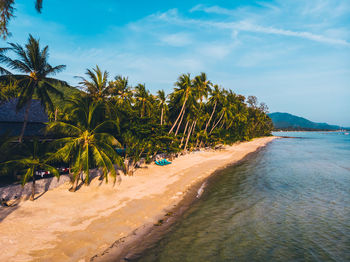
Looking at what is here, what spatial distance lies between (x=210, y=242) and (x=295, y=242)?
16.3ft

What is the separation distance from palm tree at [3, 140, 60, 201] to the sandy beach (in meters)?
2.19

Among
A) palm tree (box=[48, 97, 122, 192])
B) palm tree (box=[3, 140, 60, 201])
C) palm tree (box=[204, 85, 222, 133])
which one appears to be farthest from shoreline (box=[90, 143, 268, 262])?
palm tree (box=[204, 85, 222, 133])

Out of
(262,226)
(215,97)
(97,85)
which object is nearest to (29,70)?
(97,85)

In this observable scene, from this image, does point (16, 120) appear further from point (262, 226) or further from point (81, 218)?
point (262, 226)

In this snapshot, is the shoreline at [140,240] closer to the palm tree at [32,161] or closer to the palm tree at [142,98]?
the palm tree at [32,161]

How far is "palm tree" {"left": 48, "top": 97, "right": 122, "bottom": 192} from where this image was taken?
15016mm

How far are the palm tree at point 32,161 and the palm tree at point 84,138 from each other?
46.2 inches

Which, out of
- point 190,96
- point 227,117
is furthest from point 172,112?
point 227,117

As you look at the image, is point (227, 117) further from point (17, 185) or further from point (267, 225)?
point (17, 185)

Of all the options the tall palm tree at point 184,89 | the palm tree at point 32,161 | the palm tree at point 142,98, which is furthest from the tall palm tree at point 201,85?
the palm tree at point 32,161

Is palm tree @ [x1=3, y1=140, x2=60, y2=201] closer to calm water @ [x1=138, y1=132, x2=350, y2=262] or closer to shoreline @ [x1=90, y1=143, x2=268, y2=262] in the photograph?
shoreline @ [x1=90, y1=143, x2=268, y2=262]

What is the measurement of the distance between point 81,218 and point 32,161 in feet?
18.0

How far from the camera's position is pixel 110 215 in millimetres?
12805

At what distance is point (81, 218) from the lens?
481 inches
